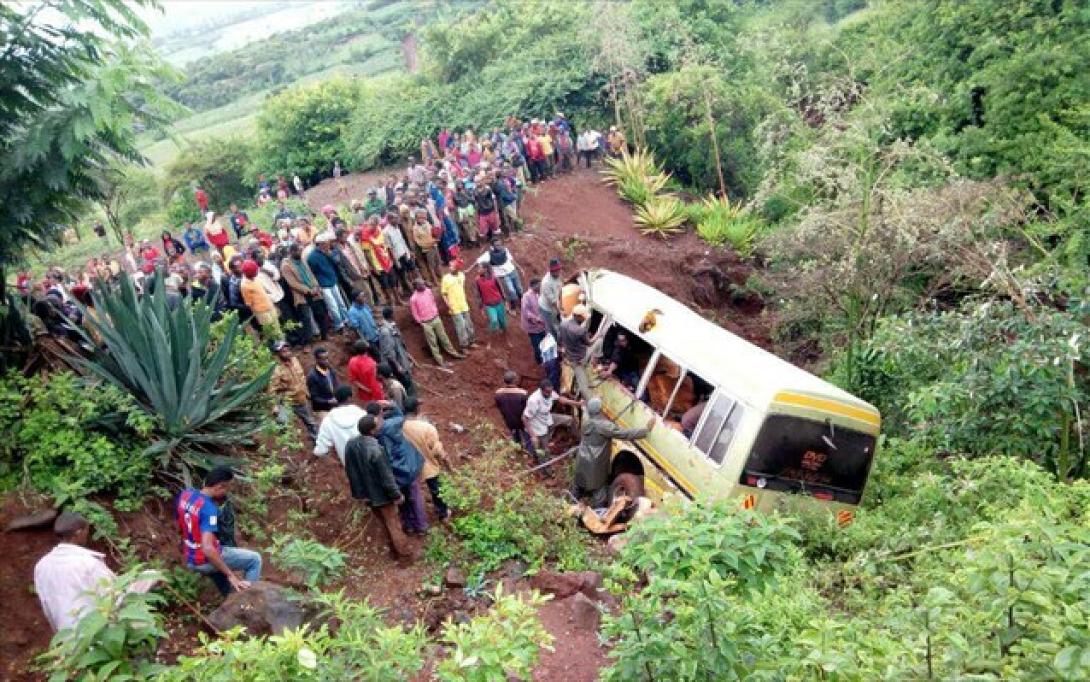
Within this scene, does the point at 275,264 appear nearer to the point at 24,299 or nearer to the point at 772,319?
the point at 24,299

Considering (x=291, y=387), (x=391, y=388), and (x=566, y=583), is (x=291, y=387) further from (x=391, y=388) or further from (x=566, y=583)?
(x=566, y=583)

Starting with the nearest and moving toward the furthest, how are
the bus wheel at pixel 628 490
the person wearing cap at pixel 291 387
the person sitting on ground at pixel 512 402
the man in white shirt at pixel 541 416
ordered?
the bus wheel at pixel 628 490 → the person wearing cap at pixel 291 387 → the man in white shirt at pixel 541 416 → the person sitting on ground at pixel 512 402

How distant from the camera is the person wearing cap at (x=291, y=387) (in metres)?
7.93

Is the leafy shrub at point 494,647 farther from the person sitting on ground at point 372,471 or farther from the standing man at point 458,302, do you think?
the standing man at point 458,302

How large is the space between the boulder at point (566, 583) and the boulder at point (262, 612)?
1.85 m

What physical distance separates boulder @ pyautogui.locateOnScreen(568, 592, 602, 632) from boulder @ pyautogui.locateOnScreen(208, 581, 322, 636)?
189cm

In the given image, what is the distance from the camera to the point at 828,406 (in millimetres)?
6719

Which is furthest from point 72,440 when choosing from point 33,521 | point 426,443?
point 426,443

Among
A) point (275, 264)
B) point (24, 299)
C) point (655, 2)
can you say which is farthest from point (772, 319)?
point (655, 2)

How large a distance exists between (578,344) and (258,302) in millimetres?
3821

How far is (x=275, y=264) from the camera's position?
9883 mm

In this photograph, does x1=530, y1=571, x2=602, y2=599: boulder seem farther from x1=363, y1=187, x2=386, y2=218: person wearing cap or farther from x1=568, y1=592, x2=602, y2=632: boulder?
x1=363, y1=187, x2=386, y2=218: person wearing cap

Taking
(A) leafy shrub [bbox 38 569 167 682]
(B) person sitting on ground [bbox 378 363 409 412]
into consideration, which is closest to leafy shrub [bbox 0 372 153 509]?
(B) person sitting on ground [bbox 378 363 409 412]

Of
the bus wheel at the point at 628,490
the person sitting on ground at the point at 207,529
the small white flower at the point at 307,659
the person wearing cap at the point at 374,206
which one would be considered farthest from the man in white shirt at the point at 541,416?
the person wearing cap at the point at 374,206
